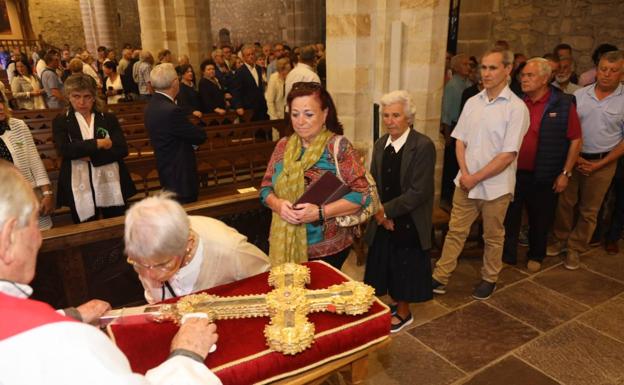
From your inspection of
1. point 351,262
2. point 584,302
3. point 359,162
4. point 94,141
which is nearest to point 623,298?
point 584,302

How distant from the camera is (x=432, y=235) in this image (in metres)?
4.27

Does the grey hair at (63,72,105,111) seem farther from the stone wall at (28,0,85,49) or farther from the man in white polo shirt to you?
the stone wall at (28,0,85,49)

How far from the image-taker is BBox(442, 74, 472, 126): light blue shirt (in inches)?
227

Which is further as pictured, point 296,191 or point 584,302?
point 584,302

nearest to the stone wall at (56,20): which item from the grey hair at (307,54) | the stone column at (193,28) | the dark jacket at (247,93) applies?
the stone column at (193,28)

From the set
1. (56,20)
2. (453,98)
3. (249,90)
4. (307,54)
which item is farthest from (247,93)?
(56,20)

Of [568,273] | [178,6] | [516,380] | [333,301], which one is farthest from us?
[178,6]

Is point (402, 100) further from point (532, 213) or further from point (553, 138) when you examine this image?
point (532, 213)

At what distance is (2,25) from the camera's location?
71.6ft

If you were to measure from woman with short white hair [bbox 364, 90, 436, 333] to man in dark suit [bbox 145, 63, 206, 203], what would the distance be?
1.64 metres

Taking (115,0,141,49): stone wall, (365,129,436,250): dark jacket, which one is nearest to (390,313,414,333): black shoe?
(365,129,436,250): dark jacket

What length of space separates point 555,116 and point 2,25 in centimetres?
2626

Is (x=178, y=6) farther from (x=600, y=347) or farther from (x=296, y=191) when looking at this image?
(x=600, y=347)

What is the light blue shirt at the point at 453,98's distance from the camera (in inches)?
227
